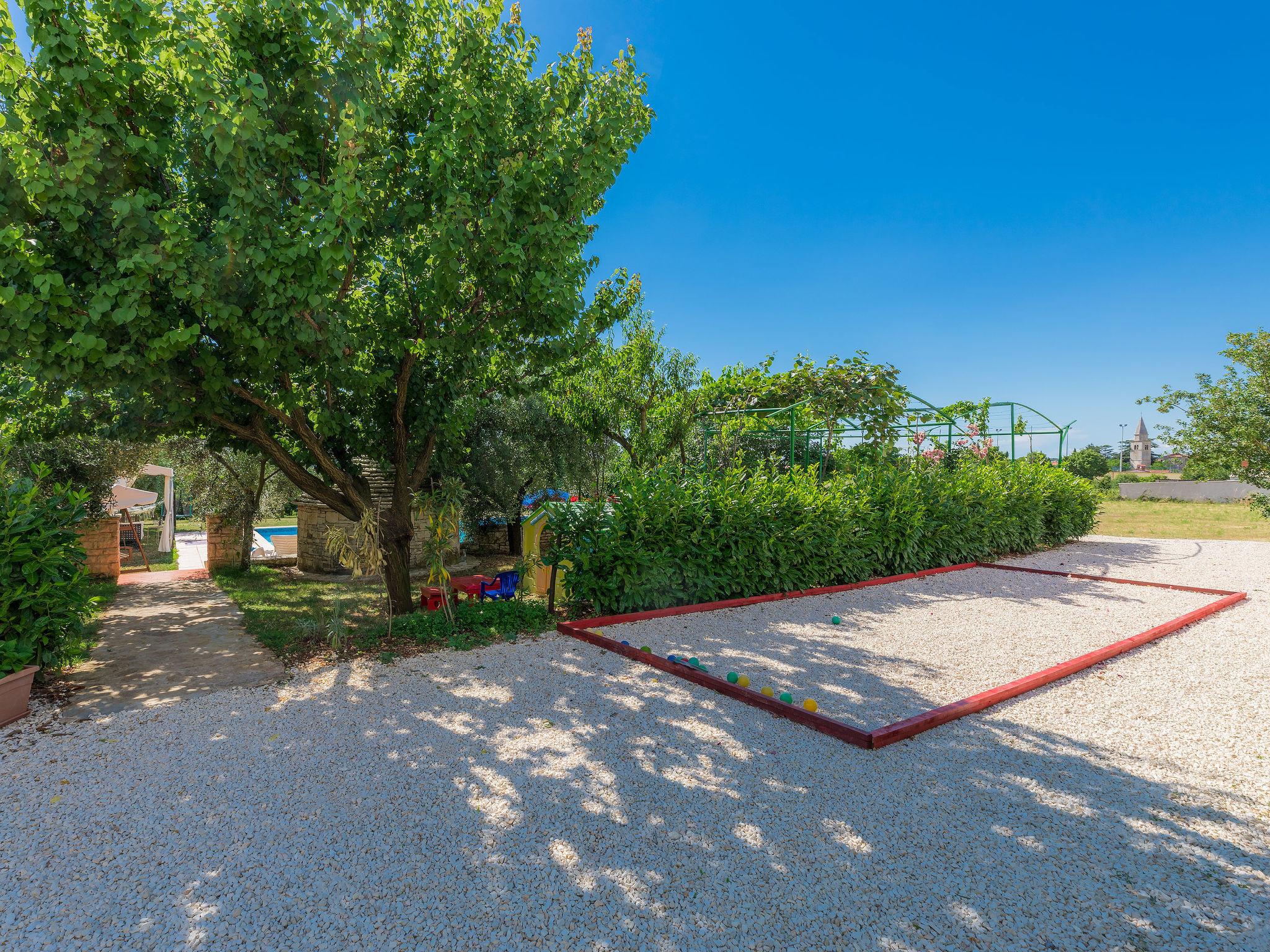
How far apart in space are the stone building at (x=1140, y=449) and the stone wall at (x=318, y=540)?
100921 mm

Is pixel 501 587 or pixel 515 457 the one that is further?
pixel 515 457

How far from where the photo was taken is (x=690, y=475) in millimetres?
8156

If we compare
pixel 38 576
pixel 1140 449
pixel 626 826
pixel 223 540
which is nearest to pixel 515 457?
pixel 223 540

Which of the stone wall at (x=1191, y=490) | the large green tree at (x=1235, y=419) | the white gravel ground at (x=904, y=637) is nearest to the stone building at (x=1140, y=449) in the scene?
the stone wall at (x=1191, y=490)

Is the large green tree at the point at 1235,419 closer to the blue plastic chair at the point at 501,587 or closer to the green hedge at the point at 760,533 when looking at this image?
the green hedge at the point at 760,533

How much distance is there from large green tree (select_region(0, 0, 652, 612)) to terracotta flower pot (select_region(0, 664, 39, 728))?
2200mm

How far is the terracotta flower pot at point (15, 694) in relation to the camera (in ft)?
12.8

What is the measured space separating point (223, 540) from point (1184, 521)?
2862 centimetres

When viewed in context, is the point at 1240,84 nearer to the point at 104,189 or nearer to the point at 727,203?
the point at 727,203

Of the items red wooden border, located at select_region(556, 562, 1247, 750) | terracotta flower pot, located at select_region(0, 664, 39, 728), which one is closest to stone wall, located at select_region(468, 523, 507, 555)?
red wooden border, located at select_region(556, 562, 1247, 750)

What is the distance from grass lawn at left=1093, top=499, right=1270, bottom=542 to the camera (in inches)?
642

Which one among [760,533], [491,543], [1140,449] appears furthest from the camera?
[1140,449]

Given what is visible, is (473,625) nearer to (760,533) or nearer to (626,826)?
(760,533)

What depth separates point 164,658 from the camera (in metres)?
5.61
